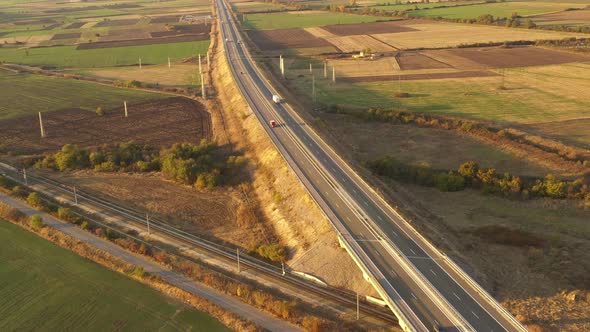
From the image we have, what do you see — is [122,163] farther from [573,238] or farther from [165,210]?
[573,238]

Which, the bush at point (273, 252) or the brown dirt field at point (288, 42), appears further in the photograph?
the brown dirt field at point (288, 42)

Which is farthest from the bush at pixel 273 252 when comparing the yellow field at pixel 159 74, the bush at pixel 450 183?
the yellow field at pixel 159 74

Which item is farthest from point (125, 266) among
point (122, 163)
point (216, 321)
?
point (122, 163)

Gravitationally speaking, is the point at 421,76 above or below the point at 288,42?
below

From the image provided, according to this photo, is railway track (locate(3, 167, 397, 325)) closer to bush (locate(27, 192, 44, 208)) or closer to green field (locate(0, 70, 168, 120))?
bush (locate(27, 192, 44, 208))

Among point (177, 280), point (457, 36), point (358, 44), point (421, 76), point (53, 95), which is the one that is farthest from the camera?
point (457, 36)

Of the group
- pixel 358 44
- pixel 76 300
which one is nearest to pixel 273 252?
pixel 76 300

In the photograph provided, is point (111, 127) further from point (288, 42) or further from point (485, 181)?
point (288, 42)

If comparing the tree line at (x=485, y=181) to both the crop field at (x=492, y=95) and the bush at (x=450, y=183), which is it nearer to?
the bush at (x=450, y=183)
